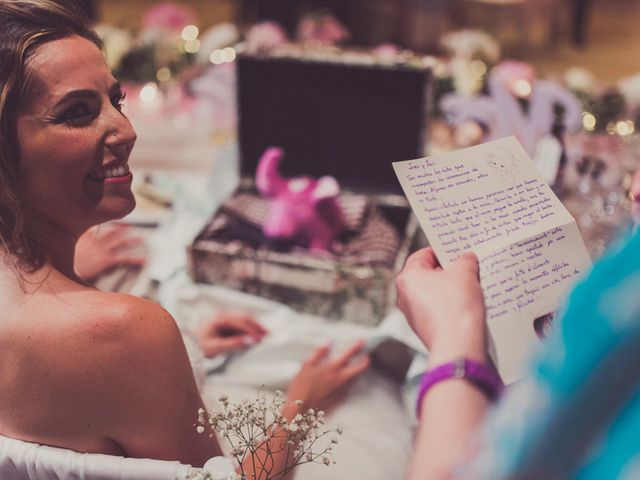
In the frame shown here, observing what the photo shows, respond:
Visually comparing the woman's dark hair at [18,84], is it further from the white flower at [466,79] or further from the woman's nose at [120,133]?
the white flower at [466,79]

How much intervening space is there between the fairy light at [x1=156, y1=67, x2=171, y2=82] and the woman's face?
1529mm

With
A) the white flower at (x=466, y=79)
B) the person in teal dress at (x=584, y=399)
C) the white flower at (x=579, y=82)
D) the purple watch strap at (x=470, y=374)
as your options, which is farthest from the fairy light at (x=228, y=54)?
the person in teal dress at (x=584, y=399)

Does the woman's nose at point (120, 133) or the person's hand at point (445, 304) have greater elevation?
the woman's nose at point (120, 133)

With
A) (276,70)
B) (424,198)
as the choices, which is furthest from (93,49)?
(276,70)

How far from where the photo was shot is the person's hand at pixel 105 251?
155 centimetres

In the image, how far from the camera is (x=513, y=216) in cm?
81

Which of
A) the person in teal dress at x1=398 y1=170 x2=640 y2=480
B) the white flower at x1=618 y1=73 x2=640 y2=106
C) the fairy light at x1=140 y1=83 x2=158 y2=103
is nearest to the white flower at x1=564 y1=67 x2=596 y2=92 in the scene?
the white flower at x1=618 y1=73 x2=640 y2=106

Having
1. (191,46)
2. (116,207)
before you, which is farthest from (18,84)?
(191,46)

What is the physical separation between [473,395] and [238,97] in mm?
1375

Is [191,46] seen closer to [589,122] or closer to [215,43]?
[215,43]

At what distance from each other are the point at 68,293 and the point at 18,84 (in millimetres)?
259

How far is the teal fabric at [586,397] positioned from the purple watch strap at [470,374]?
0.15 m

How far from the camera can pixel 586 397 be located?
0.47 m

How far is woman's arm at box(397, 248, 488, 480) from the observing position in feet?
1.98
